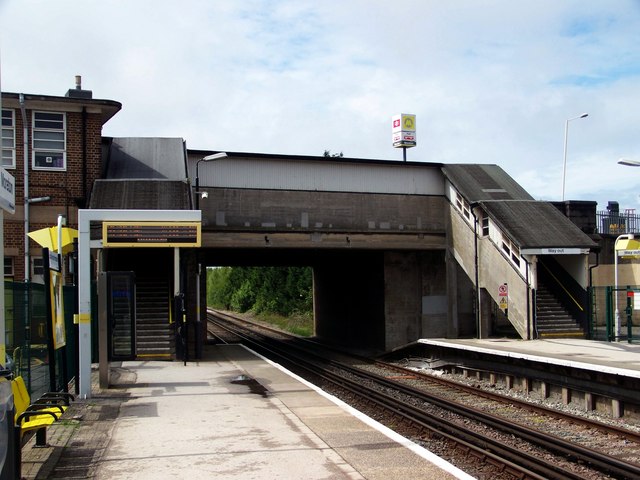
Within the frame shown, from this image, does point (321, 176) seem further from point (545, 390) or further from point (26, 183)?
point (545, 390)

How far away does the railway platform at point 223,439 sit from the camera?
7148 millimetres

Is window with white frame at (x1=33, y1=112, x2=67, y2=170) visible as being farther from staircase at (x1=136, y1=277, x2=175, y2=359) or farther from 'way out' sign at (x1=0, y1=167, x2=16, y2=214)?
'way out' sign at (x1=0, y1=167, x2=16, y2=214)

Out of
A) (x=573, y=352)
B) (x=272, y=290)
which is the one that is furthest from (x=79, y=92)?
(x=272, y=290)

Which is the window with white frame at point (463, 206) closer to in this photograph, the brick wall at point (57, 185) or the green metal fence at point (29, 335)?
the brick wall at point (57, 185)

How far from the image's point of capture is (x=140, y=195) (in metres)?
21.3

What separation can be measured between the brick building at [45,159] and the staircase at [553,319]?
1489 centimetres

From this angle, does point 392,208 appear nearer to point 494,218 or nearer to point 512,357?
point 494,218

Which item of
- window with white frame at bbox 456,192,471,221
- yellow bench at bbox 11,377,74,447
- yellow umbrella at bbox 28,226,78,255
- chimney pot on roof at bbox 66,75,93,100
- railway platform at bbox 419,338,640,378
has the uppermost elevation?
chimney pot on roof at bbox 66,75,93,100

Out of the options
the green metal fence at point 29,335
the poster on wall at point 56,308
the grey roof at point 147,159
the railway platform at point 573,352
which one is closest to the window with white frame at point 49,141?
the grey roof at point 147,159

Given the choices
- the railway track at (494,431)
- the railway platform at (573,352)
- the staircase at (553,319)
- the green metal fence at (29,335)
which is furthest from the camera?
the staircase at (553,319)

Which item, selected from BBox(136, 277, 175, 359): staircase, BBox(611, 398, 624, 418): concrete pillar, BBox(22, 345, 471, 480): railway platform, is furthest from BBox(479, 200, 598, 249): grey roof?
BBox(22, 345, 471, 480): railway platform

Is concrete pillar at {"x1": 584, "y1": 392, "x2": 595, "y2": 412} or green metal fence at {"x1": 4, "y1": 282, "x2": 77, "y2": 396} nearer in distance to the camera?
green metal fence at {"x1": 4, "y1": 282, "x2": 77, "y2": 396}

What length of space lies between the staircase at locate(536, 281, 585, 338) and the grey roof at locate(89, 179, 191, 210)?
11.7 meters

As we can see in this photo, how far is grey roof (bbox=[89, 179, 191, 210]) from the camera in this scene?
20.6 m
